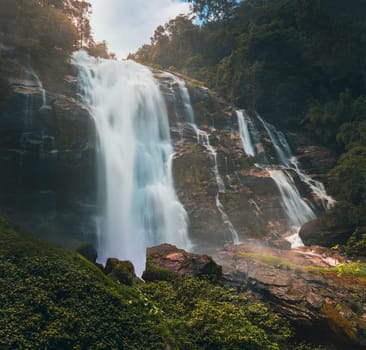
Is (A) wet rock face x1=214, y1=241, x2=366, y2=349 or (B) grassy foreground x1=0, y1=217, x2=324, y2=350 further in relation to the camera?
(A) wet rock face x1=214, y1=241, x2=366, y2=349

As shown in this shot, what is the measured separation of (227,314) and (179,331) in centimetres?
121

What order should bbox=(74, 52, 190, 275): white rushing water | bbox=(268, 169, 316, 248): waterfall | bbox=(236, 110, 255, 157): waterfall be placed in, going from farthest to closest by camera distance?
bbox=(236, 110, 255, 157): waterfall → bbox=(268, 169, 316, 248): waterfall → bbox=(74, 52, 190, 275): white rushing water

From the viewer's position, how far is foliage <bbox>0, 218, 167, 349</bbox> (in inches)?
194

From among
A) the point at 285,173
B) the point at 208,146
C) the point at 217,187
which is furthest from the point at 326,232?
the point at 208,146

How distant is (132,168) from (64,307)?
50.7ft

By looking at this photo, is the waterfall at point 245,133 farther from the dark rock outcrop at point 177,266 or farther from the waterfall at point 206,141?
the dark rock outcrop at point 177,266

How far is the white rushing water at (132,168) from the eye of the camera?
1817 centimetres

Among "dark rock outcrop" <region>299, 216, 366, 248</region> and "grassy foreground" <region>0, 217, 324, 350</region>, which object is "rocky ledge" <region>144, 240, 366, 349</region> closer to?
"grassy foreground" <region>0, 217, 324, 350</region>

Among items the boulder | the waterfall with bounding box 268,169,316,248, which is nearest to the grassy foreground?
the boulder

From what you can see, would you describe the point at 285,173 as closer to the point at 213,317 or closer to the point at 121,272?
the point at 121,272

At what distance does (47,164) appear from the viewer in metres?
18.0

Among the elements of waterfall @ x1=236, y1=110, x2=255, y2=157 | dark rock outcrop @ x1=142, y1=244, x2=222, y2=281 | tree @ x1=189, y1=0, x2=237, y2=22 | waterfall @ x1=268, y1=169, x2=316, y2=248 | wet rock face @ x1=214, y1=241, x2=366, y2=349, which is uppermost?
tree @ x1=189, y1=0, x2=237, y2=22

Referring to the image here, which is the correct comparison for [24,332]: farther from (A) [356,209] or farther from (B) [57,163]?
(A) [356,209]

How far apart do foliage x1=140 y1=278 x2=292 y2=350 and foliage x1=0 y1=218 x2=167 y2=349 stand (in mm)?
742
